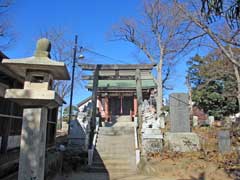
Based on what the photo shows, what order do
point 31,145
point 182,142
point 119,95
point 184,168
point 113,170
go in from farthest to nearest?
point 119,95 < point 182,142 < point 113,170 < point 184,168 < point 31,145

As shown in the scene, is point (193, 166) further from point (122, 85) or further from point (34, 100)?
point (122, 85)

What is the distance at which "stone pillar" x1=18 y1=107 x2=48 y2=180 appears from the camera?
400 cm

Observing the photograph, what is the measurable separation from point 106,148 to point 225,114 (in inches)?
579

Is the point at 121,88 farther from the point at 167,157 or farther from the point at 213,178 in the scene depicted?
the point at 213,178

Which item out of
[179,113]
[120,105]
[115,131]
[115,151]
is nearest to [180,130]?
[179,113]

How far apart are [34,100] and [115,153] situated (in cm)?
706

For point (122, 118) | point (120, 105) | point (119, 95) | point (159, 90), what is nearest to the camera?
point (159, 90)

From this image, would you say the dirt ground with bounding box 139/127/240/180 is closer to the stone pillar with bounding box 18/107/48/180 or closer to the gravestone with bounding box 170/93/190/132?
the gravestone with bounding box 170/93/190/132

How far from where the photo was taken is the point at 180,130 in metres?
11.2

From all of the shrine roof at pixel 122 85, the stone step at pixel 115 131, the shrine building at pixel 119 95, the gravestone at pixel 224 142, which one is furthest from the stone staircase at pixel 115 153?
the shrine roof at pixel 122 85

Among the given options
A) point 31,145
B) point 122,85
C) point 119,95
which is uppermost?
point 122,85

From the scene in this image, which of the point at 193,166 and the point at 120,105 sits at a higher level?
the point at 120,105

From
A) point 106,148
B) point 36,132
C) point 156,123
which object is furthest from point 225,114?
point 36,132

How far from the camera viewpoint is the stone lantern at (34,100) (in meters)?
4.02
